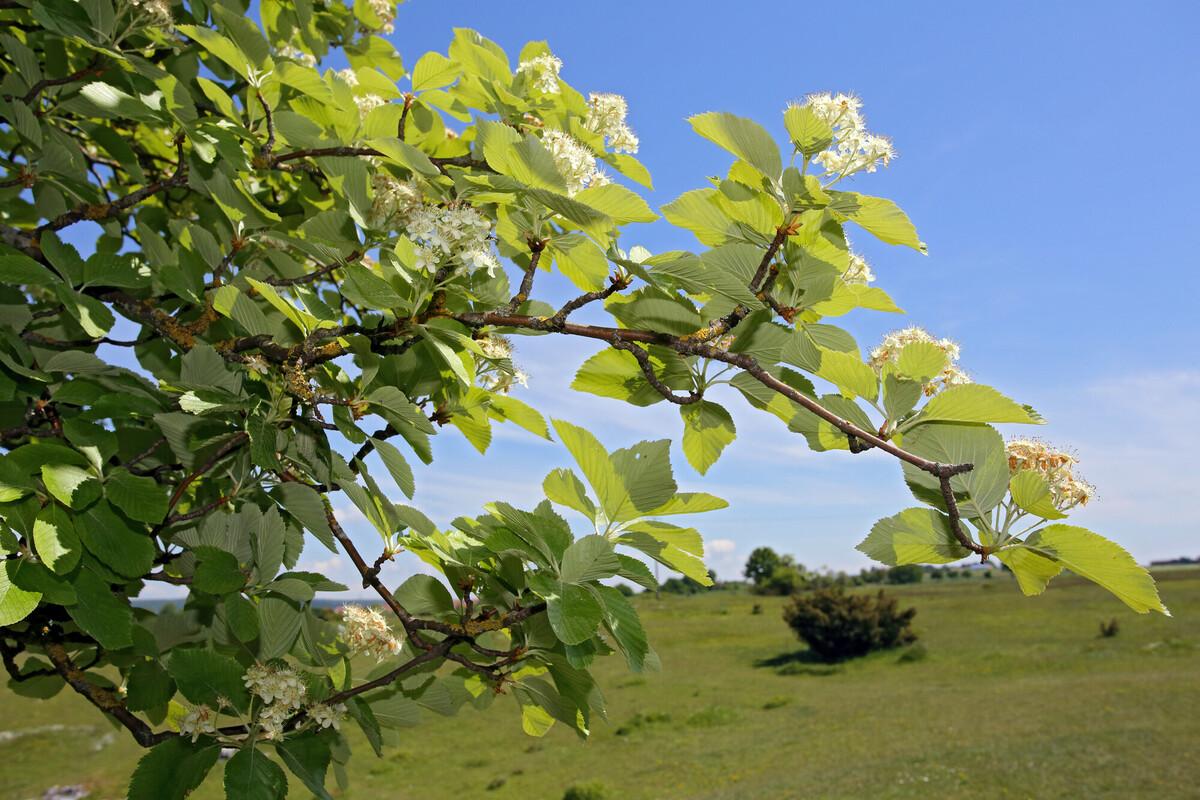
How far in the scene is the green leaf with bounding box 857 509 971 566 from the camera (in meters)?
1.79

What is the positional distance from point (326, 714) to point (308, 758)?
13cm

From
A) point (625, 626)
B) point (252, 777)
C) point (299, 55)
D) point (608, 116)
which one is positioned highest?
point (299, 55)

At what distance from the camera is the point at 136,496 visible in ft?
7.14

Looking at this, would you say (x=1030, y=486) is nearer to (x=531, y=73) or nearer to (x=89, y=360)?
(x=531, y=73)

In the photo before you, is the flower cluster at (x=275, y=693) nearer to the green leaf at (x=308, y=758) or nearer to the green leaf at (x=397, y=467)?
the green leaf at (x=308, y=758)

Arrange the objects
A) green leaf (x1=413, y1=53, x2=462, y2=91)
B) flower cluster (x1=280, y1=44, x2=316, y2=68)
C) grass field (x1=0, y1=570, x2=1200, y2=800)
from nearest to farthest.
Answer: green leaf (x1=413, y1=53, x2=462, y2=91) → flower cluster (x1=280, y1=44, x2=316, y2=68) → grass field (x1=0, y1=570, x2=1200, y2=800)

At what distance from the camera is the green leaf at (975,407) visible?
1.63 m

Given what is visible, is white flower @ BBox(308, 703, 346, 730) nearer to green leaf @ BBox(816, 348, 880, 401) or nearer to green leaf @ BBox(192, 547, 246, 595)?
green leaf @ BBox(192, 547, 246, 595)

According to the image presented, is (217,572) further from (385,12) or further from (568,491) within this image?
(385,12)

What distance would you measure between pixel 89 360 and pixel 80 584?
0.71m

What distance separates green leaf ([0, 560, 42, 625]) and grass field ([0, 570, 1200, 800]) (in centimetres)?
1151

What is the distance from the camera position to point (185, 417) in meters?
2.34

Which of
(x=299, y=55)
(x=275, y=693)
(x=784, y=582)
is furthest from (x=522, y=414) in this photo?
(x=784, y=582)

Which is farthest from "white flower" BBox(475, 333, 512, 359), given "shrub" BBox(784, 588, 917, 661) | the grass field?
"shrub" BBox(784, 588, 917, 661)
